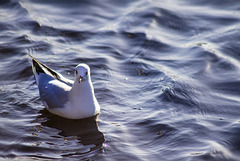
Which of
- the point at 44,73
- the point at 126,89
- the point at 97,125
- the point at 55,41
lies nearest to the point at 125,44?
the point at 55,41

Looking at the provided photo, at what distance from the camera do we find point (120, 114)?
7160 millimetres

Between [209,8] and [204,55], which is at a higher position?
[209,8]

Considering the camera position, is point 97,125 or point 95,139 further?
point 97,125

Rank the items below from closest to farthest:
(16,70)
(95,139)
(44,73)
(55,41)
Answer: (95,139) < (44,73) < (16,70) < (55,41)

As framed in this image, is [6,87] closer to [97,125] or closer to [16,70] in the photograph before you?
[16,70]

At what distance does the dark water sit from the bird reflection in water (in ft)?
0.06

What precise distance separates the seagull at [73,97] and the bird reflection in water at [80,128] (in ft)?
0.37

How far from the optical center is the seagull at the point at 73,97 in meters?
6.79

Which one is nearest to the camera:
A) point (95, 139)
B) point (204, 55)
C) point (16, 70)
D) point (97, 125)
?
point (95, 139)

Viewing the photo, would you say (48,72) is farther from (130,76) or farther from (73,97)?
(130,76)

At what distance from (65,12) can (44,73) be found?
5362mm

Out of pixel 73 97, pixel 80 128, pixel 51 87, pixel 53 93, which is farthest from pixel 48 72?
pixel 80 128

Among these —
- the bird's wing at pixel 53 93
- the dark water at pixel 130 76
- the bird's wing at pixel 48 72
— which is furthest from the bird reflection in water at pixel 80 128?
the bird's wing at pixel 48 72

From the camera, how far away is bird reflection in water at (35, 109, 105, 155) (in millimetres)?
6379
